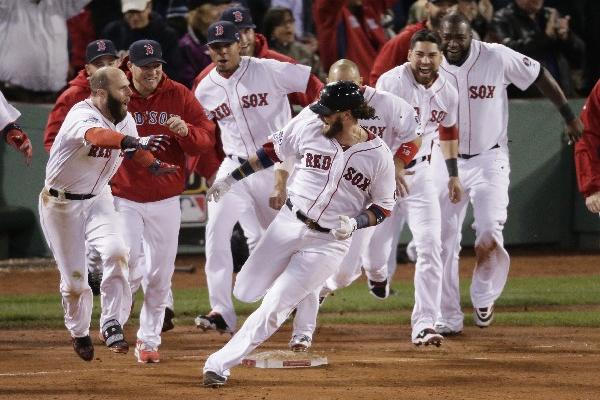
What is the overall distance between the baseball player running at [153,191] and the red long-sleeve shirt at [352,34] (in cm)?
515

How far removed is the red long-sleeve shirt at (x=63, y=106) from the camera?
9.92 m

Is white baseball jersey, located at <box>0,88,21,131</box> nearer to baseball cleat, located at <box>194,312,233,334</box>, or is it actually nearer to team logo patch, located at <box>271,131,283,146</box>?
baseball cleat, located at <box>194,312,233,334</box>

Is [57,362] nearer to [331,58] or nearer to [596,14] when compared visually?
[331,58]

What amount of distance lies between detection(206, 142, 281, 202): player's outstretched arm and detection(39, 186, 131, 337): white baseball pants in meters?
0.71

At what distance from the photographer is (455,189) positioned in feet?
34.6

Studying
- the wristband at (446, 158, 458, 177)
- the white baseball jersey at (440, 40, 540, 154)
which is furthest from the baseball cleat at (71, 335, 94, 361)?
the white baseball jersey at (440, 40, 540, 154)

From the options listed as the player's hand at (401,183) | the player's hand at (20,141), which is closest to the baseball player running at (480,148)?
the player's hand at (401,183)

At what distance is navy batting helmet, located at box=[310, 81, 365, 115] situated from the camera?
8.18m

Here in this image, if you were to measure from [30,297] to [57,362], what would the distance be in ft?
12.5

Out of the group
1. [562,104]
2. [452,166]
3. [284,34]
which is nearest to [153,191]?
[452,166]

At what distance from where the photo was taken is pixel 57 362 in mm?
9680

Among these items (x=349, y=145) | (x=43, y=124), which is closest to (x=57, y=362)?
(x=349, y=145)

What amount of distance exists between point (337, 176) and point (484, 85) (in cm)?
292

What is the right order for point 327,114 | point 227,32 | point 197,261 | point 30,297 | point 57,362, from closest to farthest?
point 327,114 → point 57,362 → point 227,32 → point 30,297 → point 197,261
